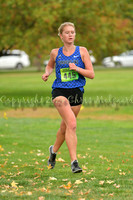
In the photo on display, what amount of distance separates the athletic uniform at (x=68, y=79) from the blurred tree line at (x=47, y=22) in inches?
538

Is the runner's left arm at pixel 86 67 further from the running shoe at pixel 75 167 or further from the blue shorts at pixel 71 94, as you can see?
the running shoe at pixel 75 167

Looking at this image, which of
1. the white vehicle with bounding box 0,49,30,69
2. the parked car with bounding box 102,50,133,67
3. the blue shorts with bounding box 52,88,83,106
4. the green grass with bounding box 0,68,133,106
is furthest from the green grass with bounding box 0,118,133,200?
the parked car with bounding box 102,50,133,67

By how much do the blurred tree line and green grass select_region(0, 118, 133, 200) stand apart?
683cm

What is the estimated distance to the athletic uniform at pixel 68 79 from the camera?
6734 millimetres

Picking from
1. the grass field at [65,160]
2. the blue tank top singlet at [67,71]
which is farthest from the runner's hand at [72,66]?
the grass field at [65,160]

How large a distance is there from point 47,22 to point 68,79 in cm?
1457

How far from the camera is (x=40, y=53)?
69.3 feet

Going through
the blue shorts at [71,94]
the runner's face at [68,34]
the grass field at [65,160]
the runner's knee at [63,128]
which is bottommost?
the grass field at [65,160]

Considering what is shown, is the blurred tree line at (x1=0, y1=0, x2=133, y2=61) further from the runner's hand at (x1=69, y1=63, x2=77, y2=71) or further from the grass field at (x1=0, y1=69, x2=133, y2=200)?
the runner's hand at (x1=69, y1=63, x2=77, y2=71)

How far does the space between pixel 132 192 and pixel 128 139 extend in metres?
6.11

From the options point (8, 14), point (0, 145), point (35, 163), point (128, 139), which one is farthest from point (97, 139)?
point (8, 14)

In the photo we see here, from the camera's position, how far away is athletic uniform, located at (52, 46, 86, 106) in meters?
6.73

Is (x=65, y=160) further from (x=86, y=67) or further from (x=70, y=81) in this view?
(x=86, y=67)

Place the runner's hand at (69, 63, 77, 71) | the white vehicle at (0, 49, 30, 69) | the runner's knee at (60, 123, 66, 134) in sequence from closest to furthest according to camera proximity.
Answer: the runner's hand at (69, 63, 77, 71)
the runner's knee at (60, 123, 66, 134)
the white vehicle at (0, 49, 30, 69)
